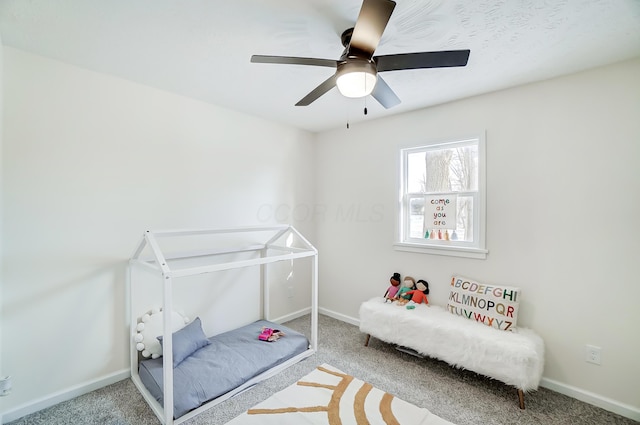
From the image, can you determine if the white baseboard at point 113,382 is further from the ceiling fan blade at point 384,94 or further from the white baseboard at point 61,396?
the ceiling fan blade at point 384,94

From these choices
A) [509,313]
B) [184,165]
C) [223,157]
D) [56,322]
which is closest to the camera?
[56,322]

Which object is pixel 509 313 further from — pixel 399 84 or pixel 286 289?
pixel 286 289

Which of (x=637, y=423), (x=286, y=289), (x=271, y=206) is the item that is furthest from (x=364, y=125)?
(x=637, y=423)

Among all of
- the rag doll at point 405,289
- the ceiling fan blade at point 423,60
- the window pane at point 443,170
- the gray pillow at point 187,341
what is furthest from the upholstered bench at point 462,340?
the ceiling fan blade at point 423,60

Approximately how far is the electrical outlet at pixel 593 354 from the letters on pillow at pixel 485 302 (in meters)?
0.48

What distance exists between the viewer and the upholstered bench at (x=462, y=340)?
2033mm

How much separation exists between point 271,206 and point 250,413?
210 cm

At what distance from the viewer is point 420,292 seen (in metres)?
2.94

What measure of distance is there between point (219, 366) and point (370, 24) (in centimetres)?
252

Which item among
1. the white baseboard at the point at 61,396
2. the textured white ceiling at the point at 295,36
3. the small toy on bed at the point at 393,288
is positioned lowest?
the white baseboard at the point at 61,396

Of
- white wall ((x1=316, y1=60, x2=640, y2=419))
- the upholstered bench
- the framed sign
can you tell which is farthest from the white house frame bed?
white wall ((x1=316, y1=60, x2=640, y2=419))

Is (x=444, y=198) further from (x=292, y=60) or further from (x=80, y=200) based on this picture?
(x=80, y=200)

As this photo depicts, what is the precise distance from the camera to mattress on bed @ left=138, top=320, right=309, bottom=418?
→ 6.68 feet

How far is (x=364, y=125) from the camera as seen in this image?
3490mm
